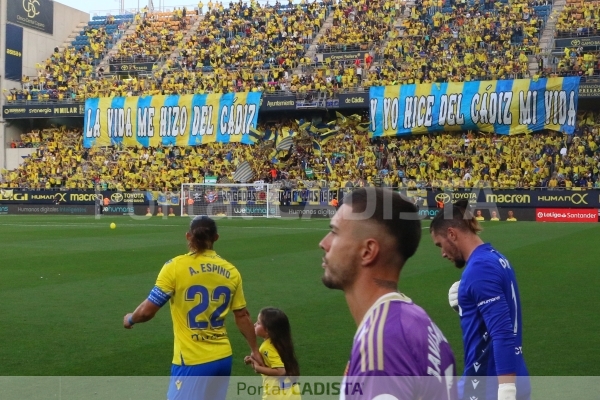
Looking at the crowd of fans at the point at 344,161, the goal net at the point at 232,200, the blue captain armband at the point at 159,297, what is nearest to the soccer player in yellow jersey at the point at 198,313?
the blue captain armband at the point at 159,297

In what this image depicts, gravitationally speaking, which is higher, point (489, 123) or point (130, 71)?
point (130, 71)

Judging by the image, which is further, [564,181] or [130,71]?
[130,71]

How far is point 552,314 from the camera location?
12.1m

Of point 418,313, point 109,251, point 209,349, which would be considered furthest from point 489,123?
point 418,313

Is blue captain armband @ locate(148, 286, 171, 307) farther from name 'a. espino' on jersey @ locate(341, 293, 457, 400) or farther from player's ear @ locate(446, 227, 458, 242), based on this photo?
name 'a. espino' on jersey @ locate(341, 293, 457, 400)

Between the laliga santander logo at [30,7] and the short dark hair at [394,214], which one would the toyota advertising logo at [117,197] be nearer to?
the laliga santander logo at [30,7]

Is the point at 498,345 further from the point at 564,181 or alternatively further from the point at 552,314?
the point at 564,181

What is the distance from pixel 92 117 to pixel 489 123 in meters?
26.1

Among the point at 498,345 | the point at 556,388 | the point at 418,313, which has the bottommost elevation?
the point at 556,388

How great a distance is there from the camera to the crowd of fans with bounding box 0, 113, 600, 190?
41281 mm

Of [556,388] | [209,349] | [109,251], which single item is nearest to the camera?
[209,349]

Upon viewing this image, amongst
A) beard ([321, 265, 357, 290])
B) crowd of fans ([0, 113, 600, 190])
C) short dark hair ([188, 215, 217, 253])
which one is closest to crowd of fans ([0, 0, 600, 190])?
crowd of fans ([0, 113, 600, 190])

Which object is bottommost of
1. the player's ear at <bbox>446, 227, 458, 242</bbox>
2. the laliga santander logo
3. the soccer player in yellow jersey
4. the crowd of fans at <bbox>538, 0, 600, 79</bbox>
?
the soccer player in yellow jersey

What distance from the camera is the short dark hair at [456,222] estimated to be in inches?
185
